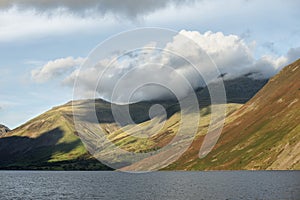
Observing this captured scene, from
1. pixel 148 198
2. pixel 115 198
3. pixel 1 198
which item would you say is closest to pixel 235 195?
pixel 148 198

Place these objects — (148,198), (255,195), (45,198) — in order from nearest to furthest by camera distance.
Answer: (255,195) < (148,198) < (45,198)

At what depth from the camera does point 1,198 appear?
12062cm

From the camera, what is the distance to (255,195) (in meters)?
103

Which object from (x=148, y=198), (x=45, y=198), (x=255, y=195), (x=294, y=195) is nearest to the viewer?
(x=294, y=195)

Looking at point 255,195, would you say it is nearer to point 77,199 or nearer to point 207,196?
point 207,196

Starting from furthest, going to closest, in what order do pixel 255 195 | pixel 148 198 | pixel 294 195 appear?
pixel 148 198 < pixel 255 195 < pixel 294 195

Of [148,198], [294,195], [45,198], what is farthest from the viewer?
[45,198]

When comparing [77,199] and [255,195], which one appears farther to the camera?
[77,199]

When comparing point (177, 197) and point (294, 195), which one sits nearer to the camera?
point (294, 195)

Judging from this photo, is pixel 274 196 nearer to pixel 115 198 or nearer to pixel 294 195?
pixel 294 195

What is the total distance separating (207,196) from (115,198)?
25.0 meters

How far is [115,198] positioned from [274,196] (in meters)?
41.8

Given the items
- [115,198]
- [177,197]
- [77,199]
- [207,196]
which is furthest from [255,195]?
[77,199]

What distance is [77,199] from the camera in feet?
375
